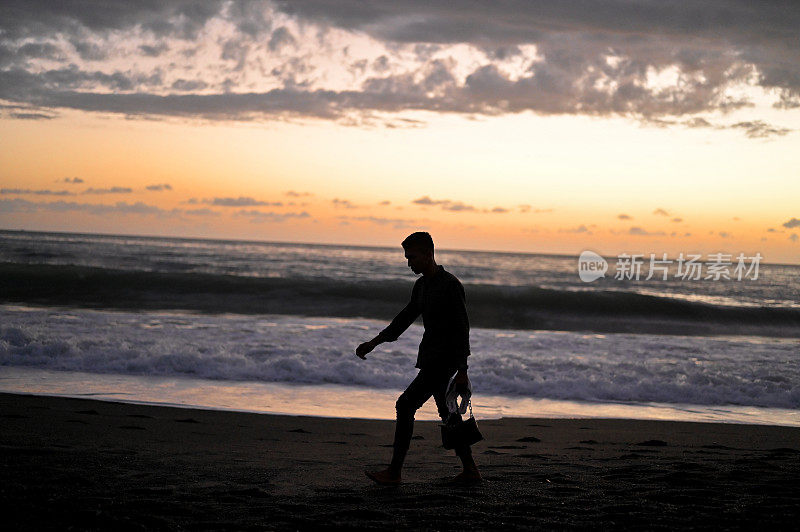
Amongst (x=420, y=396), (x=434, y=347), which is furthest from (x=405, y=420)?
(x=434, y=347)

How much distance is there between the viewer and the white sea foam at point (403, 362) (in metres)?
9.69

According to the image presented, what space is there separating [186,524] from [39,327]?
10.5m

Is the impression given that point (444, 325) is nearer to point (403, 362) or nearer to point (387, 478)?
point (387, 478)

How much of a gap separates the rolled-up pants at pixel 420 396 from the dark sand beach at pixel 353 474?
35cm

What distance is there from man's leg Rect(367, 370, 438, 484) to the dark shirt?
4.6 inches

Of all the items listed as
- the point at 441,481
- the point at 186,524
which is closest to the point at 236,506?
the point at 186,524

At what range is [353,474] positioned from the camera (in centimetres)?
498

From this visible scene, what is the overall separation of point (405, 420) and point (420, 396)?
0.20 metres

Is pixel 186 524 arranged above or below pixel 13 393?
above

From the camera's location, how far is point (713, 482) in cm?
468

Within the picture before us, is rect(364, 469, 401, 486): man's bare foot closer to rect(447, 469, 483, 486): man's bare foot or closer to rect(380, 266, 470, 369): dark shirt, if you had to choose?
rect(447, 469, 483, 486): man's bare foot

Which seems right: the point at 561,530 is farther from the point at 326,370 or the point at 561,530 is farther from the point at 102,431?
the point at 326,370

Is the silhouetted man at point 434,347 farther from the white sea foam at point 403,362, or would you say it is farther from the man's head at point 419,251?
the white sea foam at point 403,362

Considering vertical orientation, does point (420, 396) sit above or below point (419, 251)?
below
